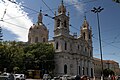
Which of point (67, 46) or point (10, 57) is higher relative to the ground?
point (67, 46)

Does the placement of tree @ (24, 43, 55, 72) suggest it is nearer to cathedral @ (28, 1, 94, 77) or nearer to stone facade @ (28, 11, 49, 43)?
cathedral @ (28, 1, 94, 77)

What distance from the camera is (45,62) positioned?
59500 mm

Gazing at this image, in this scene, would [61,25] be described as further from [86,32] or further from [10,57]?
[10,57]

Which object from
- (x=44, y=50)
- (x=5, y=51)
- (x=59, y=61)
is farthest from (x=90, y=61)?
(x=5, y=51)

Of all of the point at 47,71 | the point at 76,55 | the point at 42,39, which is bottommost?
the point at 47,71

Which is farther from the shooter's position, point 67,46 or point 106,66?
point 106,66

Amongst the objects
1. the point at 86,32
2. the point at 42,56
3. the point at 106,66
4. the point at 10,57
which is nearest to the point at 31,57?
the point at 42,56

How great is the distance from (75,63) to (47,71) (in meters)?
12.4

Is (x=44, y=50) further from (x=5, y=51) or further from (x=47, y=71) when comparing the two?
(x=5, y=51)

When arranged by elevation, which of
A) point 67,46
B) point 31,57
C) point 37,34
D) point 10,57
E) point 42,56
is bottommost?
point 10,57

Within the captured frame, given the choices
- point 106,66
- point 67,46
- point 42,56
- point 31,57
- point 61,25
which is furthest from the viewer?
point 106,66

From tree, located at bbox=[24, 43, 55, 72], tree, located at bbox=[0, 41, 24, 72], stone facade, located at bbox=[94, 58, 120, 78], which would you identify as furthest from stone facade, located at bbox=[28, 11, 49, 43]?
stone facade, located at bbox=[94, 58, 120, 78]

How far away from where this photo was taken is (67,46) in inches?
2660

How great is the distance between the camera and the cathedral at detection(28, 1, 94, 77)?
2532 inches
